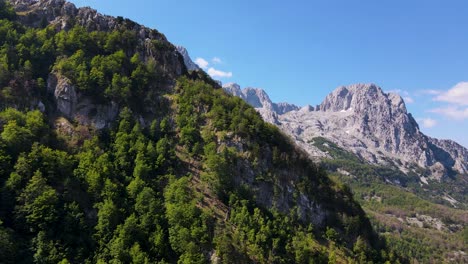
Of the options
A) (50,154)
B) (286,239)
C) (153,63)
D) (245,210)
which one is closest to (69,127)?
(50,154)

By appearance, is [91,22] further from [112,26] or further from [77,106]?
[77,106]

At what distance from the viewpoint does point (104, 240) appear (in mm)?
78875

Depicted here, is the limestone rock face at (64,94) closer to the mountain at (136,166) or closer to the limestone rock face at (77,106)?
the limestone rock face at (77,106)

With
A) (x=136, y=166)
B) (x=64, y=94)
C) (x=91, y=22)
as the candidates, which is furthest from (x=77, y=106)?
(x=91, y=22)

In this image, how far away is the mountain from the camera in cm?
7888

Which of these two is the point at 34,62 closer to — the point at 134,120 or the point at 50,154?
the point at 134,120

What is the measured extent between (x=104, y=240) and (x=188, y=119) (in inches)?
1939

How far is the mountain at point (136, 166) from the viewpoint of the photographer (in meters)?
78.9

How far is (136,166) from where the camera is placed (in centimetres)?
9662

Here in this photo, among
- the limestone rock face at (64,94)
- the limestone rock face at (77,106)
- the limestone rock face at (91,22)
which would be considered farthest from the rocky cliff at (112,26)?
the limestone rock face at (64,94)

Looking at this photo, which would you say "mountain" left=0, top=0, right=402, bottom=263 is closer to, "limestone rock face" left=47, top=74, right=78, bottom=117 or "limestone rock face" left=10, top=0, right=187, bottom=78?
"limestone rock face" left=47, top=74, right=78, bottom=117

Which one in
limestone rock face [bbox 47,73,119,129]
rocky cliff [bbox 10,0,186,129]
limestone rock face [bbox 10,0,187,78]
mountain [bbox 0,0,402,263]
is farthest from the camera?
limestone rock face [bbox 10,0,187,78]

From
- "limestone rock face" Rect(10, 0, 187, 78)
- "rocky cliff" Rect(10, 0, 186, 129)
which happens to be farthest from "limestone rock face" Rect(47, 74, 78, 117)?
"limestone rock face" Rect(10, 0, 187, 78)

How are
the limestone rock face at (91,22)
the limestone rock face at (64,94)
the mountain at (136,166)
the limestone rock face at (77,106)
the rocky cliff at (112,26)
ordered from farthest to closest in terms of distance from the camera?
the limestone rock face at (91,22)
the rocky cliff at (112,26)
the limestone rock face at (64,94)
the limestone rock face at (77,106)
the mountain at (136,166)
